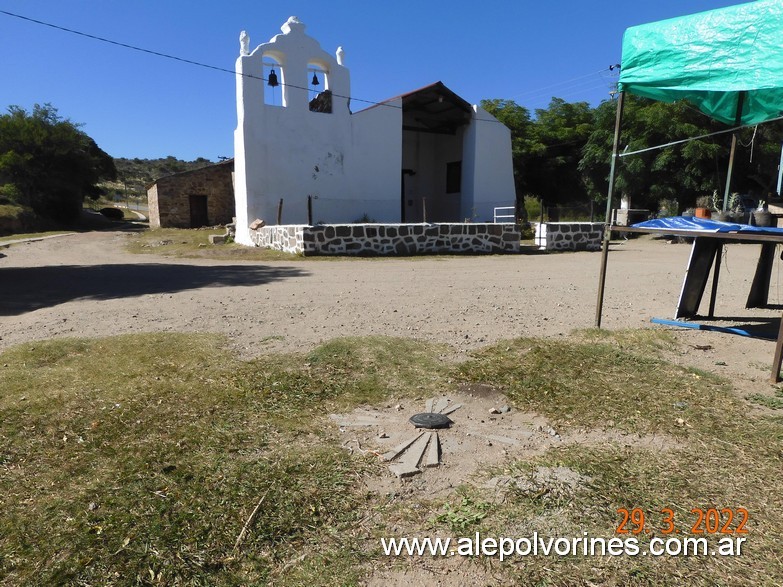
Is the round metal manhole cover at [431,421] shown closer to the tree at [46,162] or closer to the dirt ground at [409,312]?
the dirt ground at [409,312]

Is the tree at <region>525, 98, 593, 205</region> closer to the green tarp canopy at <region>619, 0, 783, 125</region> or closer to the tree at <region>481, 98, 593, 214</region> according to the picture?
the tree at <region>481, 98, 593, 214</region>

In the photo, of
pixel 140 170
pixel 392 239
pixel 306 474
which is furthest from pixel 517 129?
pixel 140 170

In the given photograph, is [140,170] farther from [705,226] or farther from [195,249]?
[705,226]

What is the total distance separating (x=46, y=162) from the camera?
31.7 metres

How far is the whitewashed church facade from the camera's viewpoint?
19.6m

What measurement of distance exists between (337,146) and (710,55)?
1773 centimetres

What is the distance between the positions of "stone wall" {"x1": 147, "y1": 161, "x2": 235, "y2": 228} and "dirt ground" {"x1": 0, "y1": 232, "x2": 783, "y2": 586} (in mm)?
16016

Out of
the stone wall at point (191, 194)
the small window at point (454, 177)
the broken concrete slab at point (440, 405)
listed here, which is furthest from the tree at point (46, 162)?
the broken concrete slab at point (440, 405)

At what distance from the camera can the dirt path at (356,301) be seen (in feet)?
18.5

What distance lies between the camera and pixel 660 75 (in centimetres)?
527

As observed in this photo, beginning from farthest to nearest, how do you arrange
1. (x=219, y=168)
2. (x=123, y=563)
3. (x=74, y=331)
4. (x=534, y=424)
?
(x=219, y=168), (x=74, y=331), (x=534, y=424), (x=123, y=563)

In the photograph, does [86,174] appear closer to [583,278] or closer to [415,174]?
[415,174]

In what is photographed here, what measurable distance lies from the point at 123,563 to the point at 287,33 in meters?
21.2

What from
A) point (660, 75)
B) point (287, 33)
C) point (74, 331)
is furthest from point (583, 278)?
point (287, 33)
